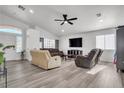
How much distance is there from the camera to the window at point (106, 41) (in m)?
6.32

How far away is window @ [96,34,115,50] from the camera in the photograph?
632cm

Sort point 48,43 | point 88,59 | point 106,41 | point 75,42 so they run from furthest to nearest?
point 48,43 < point 75,42 < point 106,41 < point 88,59

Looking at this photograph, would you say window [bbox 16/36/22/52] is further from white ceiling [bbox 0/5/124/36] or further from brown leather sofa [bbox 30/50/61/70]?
brown leather sofa [bbox 30/50/61/70]

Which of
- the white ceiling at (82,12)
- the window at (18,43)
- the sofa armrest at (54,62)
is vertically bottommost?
the sofa armrest at (54,62)

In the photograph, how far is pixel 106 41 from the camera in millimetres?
6648

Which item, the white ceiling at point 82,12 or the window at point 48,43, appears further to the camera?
the window at point 48,43

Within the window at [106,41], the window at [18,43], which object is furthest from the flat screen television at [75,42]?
the window at [18,43]

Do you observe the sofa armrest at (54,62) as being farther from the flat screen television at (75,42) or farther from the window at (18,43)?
the window at (18,43)

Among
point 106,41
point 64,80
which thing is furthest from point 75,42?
point 64,80

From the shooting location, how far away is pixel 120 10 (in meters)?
3.88

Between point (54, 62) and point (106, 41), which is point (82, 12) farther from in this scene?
point (106, 41)

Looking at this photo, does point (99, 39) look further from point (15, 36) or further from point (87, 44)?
point (15, 36)
